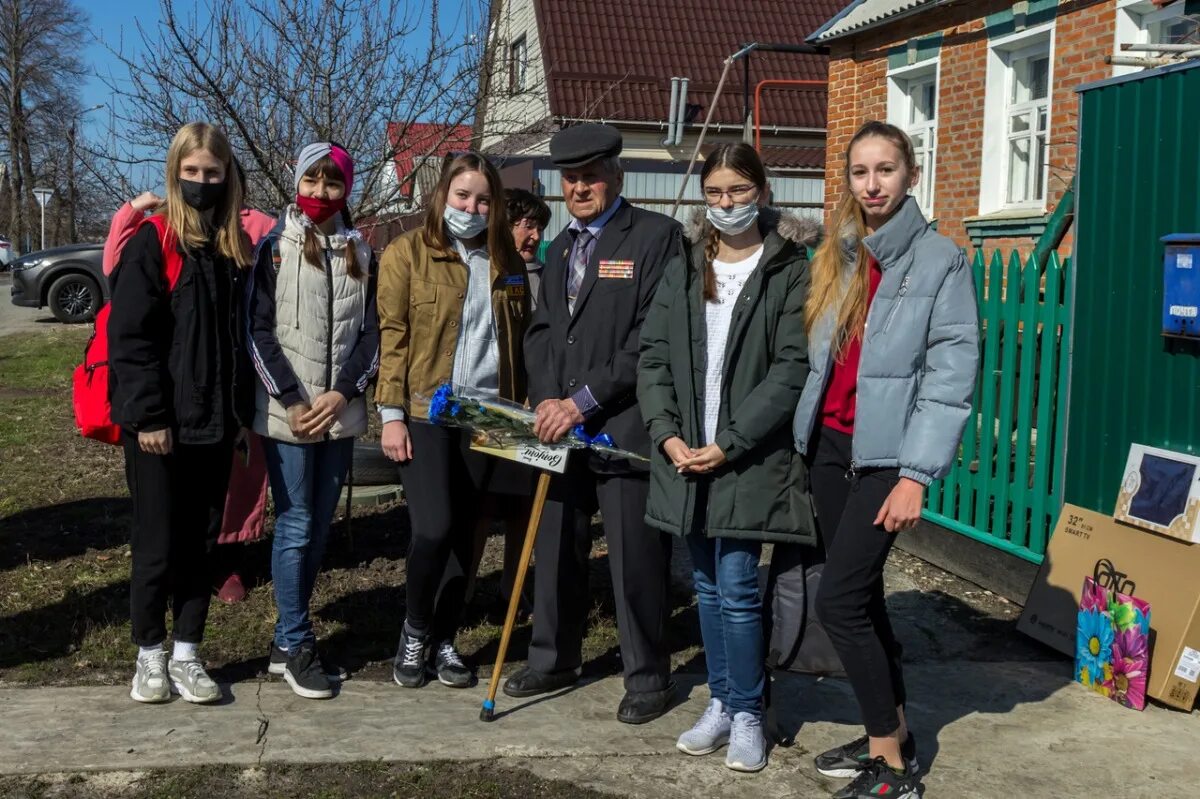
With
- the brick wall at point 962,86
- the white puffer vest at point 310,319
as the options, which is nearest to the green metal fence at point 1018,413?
the white puffer vest at point 310,319

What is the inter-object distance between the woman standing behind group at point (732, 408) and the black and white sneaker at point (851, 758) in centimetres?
20

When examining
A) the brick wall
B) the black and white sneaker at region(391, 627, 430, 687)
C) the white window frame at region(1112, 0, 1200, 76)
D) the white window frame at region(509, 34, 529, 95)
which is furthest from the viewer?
the brick wall

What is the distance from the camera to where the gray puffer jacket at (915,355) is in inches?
137

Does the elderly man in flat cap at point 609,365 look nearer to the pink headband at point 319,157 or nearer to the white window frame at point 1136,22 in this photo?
the pink headband at point 319,157

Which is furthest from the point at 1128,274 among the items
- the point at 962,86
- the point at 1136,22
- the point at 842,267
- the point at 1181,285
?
the point at 962,86

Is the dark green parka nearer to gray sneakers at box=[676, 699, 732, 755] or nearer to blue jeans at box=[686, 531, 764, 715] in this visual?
blue jeans at box=[686, 531, 764, 715]

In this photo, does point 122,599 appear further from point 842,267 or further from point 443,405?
point 842,267

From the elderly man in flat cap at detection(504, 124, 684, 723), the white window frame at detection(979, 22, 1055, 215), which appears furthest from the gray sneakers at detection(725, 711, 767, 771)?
the white window frame at detection(979, 22, 1055, 215)

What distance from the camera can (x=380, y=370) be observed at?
458 centimetres

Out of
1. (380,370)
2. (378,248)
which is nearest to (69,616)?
(380,370)

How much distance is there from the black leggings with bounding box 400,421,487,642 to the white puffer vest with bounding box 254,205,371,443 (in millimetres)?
290

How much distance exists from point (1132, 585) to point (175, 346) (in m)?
3.52

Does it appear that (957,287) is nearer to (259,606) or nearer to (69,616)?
(259,606)

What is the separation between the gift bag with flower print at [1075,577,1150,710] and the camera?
4547 millimetres
